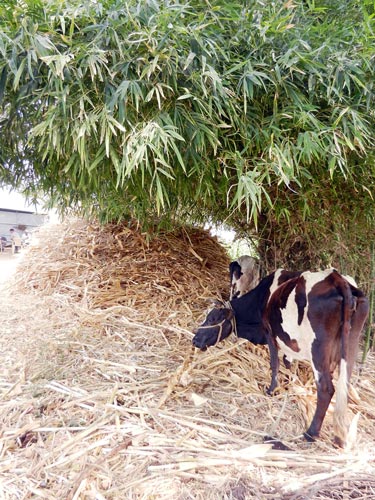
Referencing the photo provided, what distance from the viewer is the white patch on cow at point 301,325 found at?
1618 mm

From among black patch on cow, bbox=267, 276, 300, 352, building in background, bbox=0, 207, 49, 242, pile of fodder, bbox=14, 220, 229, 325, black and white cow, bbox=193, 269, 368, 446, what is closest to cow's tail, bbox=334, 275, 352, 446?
black and white cow, bbox=193, 269, 368, 446

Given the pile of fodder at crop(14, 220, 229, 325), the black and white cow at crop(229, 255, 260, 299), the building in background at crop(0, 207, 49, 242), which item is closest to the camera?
the black and white cow at crop(229, 255, 260, 299)

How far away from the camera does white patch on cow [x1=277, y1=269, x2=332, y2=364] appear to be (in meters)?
1.62

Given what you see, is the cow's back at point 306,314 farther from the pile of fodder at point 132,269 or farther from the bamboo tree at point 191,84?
the pile of fodder at point 132,269

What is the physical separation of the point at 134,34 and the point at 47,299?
2.21 metres

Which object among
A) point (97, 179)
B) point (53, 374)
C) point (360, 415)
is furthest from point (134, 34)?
point (360, 415)

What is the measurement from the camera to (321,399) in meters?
1.58

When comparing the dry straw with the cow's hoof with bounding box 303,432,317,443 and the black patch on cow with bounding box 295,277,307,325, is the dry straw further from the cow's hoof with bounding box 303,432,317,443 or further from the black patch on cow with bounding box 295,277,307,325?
the black patch on cow with bounding box 295,277,307,325

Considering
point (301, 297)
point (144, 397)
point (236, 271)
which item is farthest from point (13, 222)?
point (301, 297)

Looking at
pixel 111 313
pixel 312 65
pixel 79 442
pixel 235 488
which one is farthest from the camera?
pixel 111 313

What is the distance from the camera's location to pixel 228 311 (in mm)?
2014

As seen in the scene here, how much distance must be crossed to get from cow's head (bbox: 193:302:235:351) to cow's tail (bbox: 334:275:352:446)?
2.09 ft

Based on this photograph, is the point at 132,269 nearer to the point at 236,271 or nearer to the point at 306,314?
the point at 236,271

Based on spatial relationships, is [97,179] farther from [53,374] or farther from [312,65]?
[53,374]
